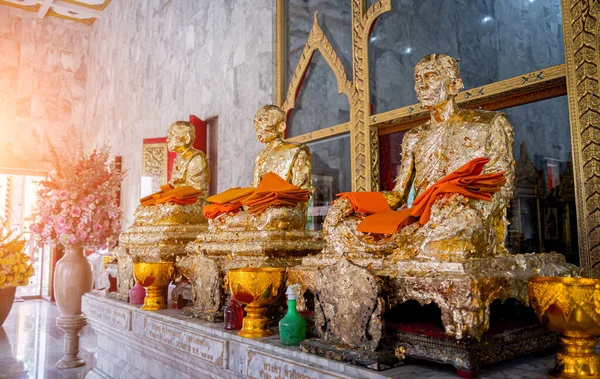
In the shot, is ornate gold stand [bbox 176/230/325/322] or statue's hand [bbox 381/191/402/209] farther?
ornate gold stand [bbox 176/230/325/322]

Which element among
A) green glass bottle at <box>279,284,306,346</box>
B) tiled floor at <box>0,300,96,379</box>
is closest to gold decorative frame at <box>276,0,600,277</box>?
green glass bottle at <box>279,284,306,346</box>

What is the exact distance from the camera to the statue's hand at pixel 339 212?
7.92 feet

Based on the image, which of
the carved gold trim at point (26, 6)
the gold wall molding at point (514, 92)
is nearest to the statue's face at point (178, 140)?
the gold wall molding at point (514, 92)

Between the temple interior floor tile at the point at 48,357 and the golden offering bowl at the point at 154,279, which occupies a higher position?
the golden offering bowl at the point at 154,279

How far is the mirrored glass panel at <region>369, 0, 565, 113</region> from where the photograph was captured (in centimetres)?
321

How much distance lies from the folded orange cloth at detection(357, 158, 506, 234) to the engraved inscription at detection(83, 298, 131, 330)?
2204 millimetres

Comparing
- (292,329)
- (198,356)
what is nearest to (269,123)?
(198,356)

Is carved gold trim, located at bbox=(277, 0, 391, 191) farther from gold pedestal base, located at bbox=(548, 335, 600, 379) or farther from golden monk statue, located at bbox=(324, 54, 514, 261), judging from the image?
gold pedestal base, located at bbox=(548, 335, 600, 379)

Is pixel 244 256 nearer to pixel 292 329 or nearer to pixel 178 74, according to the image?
pixel 292 329

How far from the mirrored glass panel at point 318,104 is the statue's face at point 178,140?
4.31ft

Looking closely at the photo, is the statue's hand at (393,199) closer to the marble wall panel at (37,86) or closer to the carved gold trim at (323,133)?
the carved gold trim at (323,133)

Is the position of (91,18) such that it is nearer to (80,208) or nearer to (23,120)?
(23,120)

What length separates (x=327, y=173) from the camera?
15.9ft

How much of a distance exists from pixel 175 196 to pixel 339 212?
197cm
